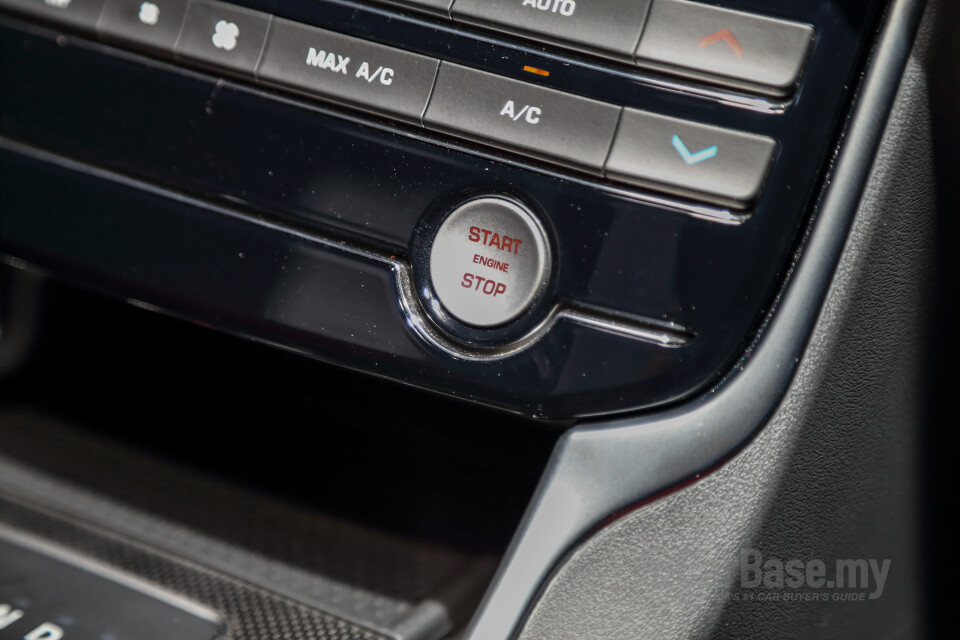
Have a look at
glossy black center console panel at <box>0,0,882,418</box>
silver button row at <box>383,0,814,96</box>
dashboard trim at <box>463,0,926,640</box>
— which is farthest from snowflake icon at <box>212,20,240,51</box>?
dashboard trim at <box>463,0,926,640</box>

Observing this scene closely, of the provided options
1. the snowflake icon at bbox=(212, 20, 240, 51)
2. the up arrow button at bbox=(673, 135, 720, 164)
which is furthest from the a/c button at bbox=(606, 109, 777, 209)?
the snowflake icon at bbox=(212, 20, 240, 51)

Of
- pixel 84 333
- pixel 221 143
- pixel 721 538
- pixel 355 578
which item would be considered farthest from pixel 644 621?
pixel 84 333

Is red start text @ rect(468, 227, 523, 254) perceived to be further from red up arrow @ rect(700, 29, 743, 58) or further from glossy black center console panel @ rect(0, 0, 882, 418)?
red up arrow @ rect(700, 29, 743, 58)

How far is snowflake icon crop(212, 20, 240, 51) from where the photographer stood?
0.45m

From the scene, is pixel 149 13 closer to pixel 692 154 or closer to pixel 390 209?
pixel 390 209

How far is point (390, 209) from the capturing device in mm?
431

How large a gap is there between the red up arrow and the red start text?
0.12 m

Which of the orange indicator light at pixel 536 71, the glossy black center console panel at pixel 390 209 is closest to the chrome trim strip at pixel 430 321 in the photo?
the glossy black center console panel at pixel 390 209

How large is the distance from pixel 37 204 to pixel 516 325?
0.30 metres

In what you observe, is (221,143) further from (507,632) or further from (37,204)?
(507,632)

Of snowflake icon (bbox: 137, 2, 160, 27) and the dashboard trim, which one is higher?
snowflake icon (bbox: 137, 2, 160, 27)

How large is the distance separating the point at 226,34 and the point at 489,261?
0.18 meters

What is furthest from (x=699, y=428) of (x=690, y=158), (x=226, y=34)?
(x=226, y=34)

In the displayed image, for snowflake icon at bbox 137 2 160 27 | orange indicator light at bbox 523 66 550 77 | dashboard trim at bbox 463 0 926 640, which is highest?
orange indicator light at bbox 523 66 550 77
